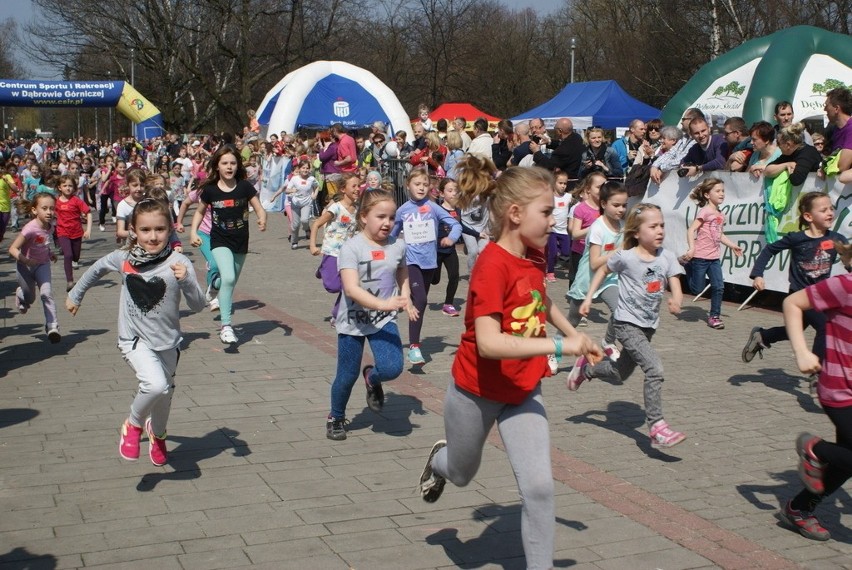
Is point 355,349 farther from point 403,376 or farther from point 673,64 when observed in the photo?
point 673,64

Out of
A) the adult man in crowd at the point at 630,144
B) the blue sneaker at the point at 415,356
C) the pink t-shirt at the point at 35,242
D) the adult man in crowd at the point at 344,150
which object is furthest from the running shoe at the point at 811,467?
the adult man in crowd at the point at 344,150

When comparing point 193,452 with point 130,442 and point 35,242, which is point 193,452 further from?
point 35,242

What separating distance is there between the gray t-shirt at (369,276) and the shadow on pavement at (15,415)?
2407 millimetres

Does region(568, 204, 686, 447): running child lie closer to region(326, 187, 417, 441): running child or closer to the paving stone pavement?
the paving stone pavement

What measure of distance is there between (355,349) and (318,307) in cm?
572

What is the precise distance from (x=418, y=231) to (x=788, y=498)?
14.3 feet

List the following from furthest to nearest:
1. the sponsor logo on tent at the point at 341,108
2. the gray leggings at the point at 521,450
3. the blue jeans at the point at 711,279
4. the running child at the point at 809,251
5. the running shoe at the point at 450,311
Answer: the sponsor logo on tent at the point at 341,108 < the running shoe at the point at 450,311 < the blue jeans at the point at 711,279 < the running child at the point at 809,251 < the gray leggings at the point at 521,450

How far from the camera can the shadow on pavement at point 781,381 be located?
7806mm

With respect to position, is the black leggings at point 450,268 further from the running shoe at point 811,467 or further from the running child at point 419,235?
the running shoe at point 811,467

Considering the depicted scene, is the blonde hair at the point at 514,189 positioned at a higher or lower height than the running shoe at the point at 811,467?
higher

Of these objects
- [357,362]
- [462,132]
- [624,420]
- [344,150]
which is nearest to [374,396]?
[357,362]

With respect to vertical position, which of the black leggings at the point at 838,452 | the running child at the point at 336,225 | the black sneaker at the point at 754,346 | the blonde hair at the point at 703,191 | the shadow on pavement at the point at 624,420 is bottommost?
the shadow on pavement at the point at 624,420

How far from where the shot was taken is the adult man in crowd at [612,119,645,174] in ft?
51.4

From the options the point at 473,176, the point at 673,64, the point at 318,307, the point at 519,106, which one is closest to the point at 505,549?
the point at 473,176
